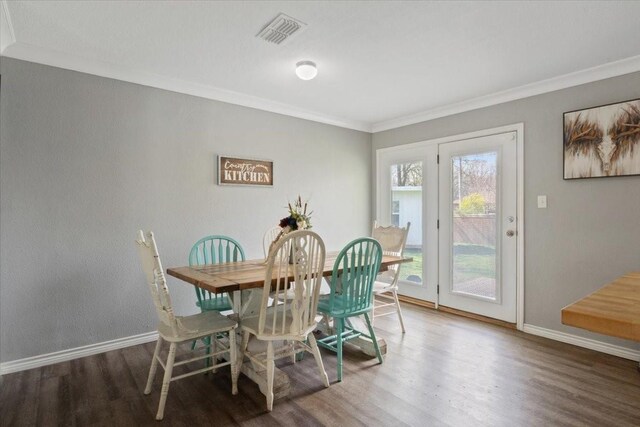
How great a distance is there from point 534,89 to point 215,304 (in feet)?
11.1

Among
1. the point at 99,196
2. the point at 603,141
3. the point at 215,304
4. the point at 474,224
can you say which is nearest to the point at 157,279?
the point at 215,304

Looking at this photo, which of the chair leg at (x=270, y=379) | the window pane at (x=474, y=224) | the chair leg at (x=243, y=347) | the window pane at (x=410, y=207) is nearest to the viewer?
the chair leg at (x=270, y=379)

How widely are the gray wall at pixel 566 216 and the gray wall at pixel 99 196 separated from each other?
2.61 metres

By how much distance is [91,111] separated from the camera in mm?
2730

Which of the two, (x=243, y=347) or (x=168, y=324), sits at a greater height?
(x=168, y=324)

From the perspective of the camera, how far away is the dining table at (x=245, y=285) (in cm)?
201

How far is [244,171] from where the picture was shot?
358 cm

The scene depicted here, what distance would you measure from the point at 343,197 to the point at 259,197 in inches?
48.8

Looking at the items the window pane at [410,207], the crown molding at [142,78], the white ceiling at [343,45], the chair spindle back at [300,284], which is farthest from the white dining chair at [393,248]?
the crown molding at [142,78]

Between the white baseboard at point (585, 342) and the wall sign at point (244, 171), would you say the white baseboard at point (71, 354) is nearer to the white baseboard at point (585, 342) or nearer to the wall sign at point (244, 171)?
the wall sign at point (244, 171)

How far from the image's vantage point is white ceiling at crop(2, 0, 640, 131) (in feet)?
6.68

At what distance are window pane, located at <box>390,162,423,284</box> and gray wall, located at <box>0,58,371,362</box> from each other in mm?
1758

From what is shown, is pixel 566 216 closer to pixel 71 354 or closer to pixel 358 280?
pixel 358 280

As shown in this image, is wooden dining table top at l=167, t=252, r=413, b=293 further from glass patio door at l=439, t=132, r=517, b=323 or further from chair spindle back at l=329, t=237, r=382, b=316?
glass patio door at l=439, t=132, r=517, b=323
